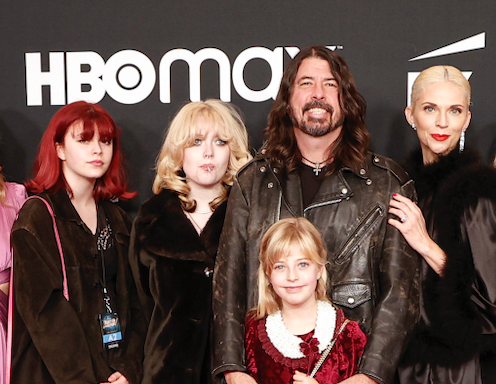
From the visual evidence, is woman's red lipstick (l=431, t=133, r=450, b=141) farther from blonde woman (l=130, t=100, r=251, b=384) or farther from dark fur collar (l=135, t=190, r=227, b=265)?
dark fur collar (l=135, t=190, r=227, b=265)

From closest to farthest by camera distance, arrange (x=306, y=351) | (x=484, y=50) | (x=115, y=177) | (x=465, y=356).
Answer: (x=306, y=351), (x=465, y=356), (x=115, y=177), (x=484, y=50)

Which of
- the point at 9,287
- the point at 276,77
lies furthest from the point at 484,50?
the point at 9,287

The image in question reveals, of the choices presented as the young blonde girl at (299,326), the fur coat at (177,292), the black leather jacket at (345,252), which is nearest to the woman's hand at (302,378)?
the young blonde girl at (299,326)

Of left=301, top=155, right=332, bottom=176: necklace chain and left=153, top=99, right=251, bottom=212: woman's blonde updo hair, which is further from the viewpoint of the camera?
left=153, top=99, right=251, bottom=212: woman's blonde updo hair

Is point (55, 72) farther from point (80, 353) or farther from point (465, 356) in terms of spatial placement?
point (465, 356)

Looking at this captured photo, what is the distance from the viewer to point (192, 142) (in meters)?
3.28

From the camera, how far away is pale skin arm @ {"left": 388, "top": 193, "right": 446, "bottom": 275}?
2764mm

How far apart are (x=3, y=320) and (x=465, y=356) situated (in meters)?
2.19

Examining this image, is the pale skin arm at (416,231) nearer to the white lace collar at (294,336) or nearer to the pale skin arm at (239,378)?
the white lace collar at (294,336)

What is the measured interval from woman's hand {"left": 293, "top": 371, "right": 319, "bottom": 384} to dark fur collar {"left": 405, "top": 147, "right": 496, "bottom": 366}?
0.60 metres

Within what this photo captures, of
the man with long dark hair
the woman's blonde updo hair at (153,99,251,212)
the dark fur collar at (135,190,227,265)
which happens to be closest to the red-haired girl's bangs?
the woman's blonde updo hair at (153,99,251,212)

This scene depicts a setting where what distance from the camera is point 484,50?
3.86 meters

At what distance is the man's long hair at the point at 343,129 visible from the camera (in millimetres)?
2924

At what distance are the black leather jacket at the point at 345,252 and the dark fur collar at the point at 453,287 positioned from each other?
0.14 m
